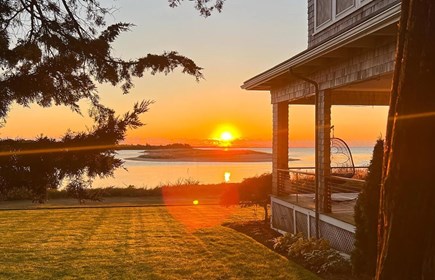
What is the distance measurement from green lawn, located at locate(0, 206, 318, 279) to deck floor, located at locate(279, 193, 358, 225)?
4.41 ft

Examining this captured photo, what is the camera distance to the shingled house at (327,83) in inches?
308

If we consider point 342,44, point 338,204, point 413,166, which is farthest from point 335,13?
point 413,166

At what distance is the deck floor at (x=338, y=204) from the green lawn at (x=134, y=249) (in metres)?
1.34

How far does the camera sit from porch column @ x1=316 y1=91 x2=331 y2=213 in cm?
1015

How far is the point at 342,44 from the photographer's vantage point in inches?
314

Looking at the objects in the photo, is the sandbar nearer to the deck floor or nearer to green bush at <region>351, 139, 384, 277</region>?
the deck floor

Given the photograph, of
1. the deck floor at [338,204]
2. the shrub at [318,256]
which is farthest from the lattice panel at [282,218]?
the shrub at [318,256]

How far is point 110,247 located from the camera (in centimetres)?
1136

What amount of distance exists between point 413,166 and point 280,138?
10.2m

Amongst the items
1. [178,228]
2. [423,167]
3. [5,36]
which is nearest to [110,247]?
[178,228]

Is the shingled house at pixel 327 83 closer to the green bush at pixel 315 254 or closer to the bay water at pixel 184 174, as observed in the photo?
the green bush at pixel 315 254

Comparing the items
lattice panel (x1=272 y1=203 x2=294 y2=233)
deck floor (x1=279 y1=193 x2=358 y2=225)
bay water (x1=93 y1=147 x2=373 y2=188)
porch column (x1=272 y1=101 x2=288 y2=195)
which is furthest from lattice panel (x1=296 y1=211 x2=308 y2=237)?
bay water (x1=93 y1=147 x2=373 y2=188)

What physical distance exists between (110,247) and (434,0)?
9.54m

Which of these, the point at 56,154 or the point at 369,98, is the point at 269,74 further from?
the point at 56,154
